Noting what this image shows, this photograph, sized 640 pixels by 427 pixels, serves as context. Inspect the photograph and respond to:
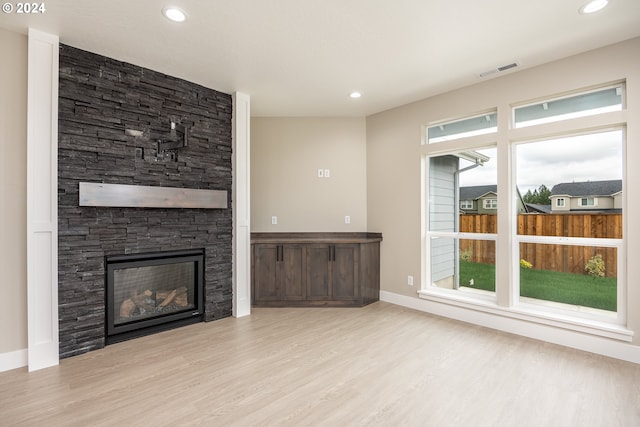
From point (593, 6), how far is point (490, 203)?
2021mm

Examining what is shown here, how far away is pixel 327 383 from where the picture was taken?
7.95 feet

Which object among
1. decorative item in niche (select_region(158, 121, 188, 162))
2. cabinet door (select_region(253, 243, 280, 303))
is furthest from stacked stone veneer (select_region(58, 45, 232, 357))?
cabinet door (select_region(253, 243, 280, 303))

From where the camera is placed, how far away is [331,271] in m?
4.44

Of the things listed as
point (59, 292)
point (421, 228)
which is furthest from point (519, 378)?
point (59, 292)

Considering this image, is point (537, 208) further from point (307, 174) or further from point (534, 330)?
point (307, 174)

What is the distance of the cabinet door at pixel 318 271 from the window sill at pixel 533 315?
1271 millimetres

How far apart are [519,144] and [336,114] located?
247 cm

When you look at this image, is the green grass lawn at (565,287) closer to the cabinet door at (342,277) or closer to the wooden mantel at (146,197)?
the cabinet door at (342,277)

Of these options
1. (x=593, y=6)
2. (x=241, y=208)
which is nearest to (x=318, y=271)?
(x=241, y=208)

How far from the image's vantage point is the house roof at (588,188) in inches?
119

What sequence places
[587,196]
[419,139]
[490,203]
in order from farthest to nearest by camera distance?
[419,139], [490,203], [587,196]

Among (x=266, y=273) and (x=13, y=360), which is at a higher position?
(x=266, y=273)

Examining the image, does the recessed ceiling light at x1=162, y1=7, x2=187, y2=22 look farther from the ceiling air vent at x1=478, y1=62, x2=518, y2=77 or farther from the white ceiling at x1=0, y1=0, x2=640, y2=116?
the ceiling air vent at x1=478, y1=62, x2=518, y2=77

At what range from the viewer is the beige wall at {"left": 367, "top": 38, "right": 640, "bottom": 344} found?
279 centimetres
